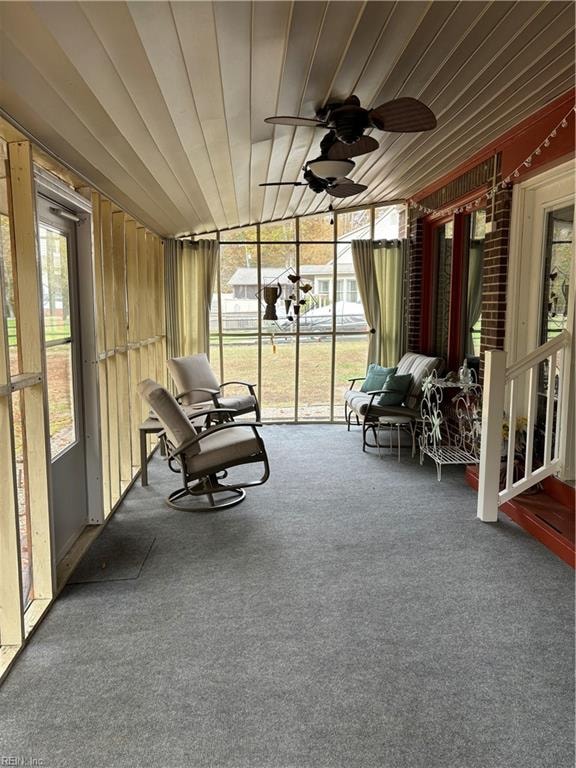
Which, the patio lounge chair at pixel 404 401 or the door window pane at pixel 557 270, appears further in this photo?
the patio lounge chair at pixel 404 401

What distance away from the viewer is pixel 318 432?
635 centimetres

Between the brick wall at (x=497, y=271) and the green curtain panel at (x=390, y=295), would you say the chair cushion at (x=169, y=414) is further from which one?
the green curtain panel at (x=390, y=295)

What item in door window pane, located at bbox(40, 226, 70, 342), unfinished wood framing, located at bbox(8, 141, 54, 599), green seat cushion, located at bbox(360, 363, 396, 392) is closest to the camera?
unfinished wood framing, located at bbox(8, 141, 54, 599)

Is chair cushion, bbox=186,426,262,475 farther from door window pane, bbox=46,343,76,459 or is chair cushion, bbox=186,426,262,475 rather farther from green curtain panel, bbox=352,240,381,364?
green curtain panel, bbox=352,240,381,364

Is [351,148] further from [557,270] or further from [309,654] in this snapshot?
[309,654]

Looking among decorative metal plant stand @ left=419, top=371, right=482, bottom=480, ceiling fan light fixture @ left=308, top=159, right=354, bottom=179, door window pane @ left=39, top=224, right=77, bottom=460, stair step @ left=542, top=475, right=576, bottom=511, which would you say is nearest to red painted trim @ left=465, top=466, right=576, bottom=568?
stair step @ left=542, top=475, right=576, bottom=511

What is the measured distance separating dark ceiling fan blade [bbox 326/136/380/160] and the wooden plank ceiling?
209 mm

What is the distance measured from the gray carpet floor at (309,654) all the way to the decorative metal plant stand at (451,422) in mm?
1092

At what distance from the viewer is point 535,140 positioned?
366 cm

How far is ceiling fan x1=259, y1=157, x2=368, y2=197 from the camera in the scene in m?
3.34

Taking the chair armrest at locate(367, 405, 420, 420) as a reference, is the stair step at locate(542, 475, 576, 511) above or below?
Answer: below

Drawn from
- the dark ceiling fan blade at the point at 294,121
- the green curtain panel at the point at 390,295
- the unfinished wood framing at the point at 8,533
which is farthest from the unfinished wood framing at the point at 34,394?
the green curtain panel at the point at 390,295

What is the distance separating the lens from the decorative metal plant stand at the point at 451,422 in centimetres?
459

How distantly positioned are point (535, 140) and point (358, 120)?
1.57 meters
